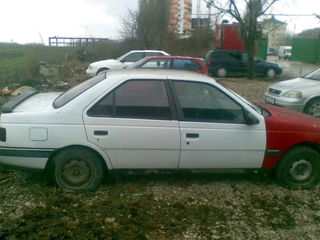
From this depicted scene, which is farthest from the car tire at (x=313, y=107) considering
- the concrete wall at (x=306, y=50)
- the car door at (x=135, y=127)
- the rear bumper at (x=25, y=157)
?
the concrete wall at (x=306, y=50)

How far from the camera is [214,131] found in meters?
3.78

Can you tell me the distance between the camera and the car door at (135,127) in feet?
12.0

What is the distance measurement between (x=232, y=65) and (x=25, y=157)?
16.8 m

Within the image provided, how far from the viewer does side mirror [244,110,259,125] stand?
3.80 metres

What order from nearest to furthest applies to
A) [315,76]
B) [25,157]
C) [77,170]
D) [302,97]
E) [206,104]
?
1. [25,157]
2. [77,170]
3. [206,104]
4. [302,97]
5. [315,76]

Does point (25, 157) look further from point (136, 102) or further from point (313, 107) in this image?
point (313, 107)

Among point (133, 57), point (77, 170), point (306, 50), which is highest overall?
point (306, 50)

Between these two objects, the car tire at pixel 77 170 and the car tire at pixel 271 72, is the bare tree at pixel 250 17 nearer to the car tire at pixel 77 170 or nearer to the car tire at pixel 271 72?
the car tire at pixel 271 72

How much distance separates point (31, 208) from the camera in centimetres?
345

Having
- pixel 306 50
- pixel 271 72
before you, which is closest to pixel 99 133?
pixel 271 72

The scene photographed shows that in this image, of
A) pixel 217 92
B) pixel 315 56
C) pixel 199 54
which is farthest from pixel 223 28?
pixel 217 92

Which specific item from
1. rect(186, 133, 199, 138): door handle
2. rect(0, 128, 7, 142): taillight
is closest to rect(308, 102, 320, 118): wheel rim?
rect(186, 133, 199, 138): door handle

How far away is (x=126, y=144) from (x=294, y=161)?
7.38 feet

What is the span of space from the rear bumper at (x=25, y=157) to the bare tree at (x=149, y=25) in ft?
80.9
